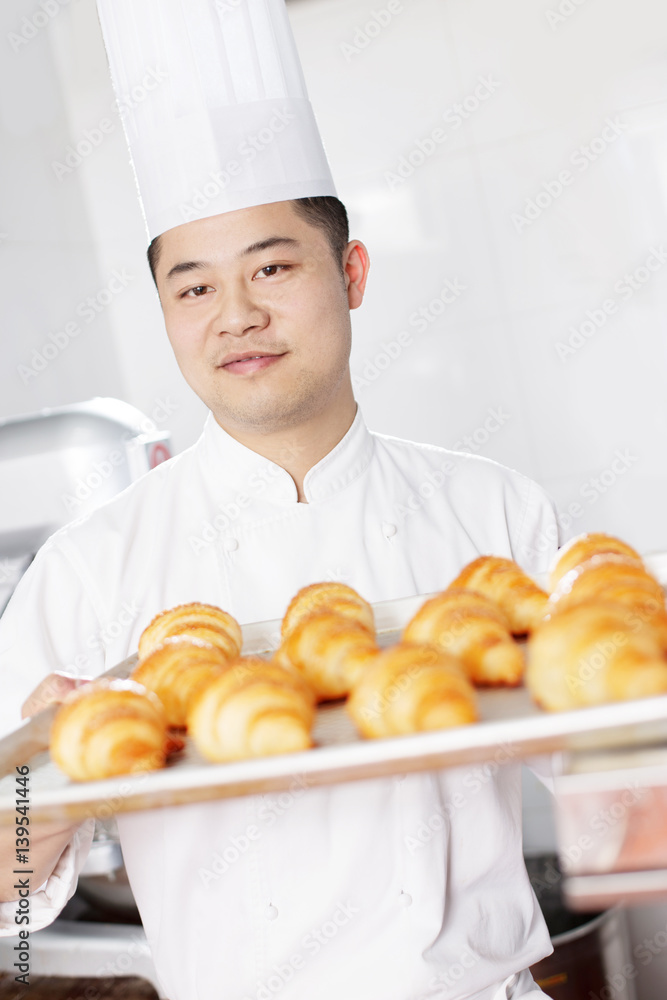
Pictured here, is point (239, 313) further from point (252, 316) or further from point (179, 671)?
point (179, 671)

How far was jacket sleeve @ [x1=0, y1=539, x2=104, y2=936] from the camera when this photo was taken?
4.34 feet

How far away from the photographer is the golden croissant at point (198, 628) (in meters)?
0.91

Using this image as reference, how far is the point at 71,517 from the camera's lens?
1.89 meters

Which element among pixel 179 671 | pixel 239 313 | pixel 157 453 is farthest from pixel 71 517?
pixel 179 671

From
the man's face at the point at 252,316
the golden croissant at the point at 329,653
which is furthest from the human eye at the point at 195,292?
the golden croissant at the point at 329,653

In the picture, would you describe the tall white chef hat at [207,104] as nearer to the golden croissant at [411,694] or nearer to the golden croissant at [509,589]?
the golden croissant at [509,589]

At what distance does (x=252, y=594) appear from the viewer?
1.37 m

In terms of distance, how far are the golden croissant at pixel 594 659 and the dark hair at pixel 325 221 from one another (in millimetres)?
885

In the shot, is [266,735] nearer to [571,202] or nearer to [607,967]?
[607,967]

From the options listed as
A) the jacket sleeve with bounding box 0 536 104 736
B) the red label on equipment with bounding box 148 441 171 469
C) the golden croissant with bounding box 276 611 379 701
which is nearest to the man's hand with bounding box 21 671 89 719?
the golden croissant with bounding box 276 611 379 701

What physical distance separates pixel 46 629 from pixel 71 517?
566mm

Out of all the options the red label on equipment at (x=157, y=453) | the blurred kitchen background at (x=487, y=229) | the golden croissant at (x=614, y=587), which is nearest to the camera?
the golden croissant at (x=614, y=587)

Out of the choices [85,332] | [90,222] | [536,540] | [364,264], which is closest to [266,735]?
[536,540]

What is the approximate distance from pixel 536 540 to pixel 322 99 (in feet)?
5.82
